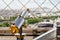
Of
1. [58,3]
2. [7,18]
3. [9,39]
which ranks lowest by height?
[9,39]

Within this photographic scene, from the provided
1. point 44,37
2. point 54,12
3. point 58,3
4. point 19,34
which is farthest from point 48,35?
point 54,12

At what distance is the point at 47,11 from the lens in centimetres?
337

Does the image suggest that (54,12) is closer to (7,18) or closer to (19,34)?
(7,18)

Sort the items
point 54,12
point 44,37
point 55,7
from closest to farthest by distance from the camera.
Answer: point 44,37 → point 55,7 → point 54,12

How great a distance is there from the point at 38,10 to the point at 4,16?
0.60 meters

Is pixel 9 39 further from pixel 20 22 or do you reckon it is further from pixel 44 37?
pixel 20 22

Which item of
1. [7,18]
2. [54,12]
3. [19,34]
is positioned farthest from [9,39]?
[19,34]

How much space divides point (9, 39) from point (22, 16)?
1.26 metres

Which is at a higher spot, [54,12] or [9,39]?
[54,12]

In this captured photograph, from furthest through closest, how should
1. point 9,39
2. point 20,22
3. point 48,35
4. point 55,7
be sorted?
point 55,7 < point 9,39 < point 48,35 < point 20,22

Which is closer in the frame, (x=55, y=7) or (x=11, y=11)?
(x=55, y=7)

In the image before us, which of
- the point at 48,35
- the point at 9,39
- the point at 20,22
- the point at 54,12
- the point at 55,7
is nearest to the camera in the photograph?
the point at 20,22

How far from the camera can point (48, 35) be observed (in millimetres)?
2188

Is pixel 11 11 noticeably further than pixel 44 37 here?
Yes
